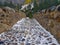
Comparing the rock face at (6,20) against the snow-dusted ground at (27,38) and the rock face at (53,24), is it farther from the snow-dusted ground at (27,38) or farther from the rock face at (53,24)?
the rock face at (53,24)

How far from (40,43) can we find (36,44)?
0.20 m

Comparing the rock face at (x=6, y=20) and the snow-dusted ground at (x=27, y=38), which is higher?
the rock face at (x=6, y=20)

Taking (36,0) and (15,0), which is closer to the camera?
(36,0)

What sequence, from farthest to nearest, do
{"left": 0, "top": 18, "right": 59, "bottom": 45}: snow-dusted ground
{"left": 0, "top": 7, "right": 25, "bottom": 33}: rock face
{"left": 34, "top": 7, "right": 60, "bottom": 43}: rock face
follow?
{"left": 0, "top": 7, "right": 25, "bottom": 33}: rock face → {"left": 34, "top": 7, "right": 60, "bottom": 43}: rock face → {"left": 0, "top": 18, "right": 59, "bottom": 45}: snow-dusted ground

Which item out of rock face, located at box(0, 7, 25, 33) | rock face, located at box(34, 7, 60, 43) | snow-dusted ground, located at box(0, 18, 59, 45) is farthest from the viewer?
rock face, located at box(0, 7, 25, 33)

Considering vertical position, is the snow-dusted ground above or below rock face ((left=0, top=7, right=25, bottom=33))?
below

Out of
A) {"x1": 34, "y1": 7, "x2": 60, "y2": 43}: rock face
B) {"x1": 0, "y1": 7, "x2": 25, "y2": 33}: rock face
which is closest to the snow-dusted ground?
{"x1": 34, "y1": 7, "x2": 60, "y2": 43}: rock face

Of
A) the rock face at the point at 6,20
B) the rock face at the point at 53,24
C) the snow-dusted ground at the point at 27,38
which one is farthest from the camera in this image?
the rock face at the point at 6,20

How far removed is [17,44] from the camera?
7422 mm

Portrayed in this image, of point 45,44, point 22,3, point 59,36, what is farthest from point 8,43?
point 22,3

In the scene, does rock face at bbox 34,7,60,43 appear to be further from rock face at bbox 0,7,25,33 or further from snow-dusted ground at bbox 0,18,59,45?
rock face at bbox 0,7,25,33

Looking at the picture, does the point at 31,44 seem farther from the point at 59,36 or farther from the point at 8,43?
the point at 59,36

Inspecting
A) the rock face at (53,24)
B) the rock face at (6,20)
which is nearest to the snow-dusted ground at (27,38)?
the rock face at (53,24)

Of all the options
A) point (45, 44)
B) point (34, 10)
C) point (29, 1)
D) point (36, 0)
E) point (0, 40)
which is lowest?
point (45, 44)
